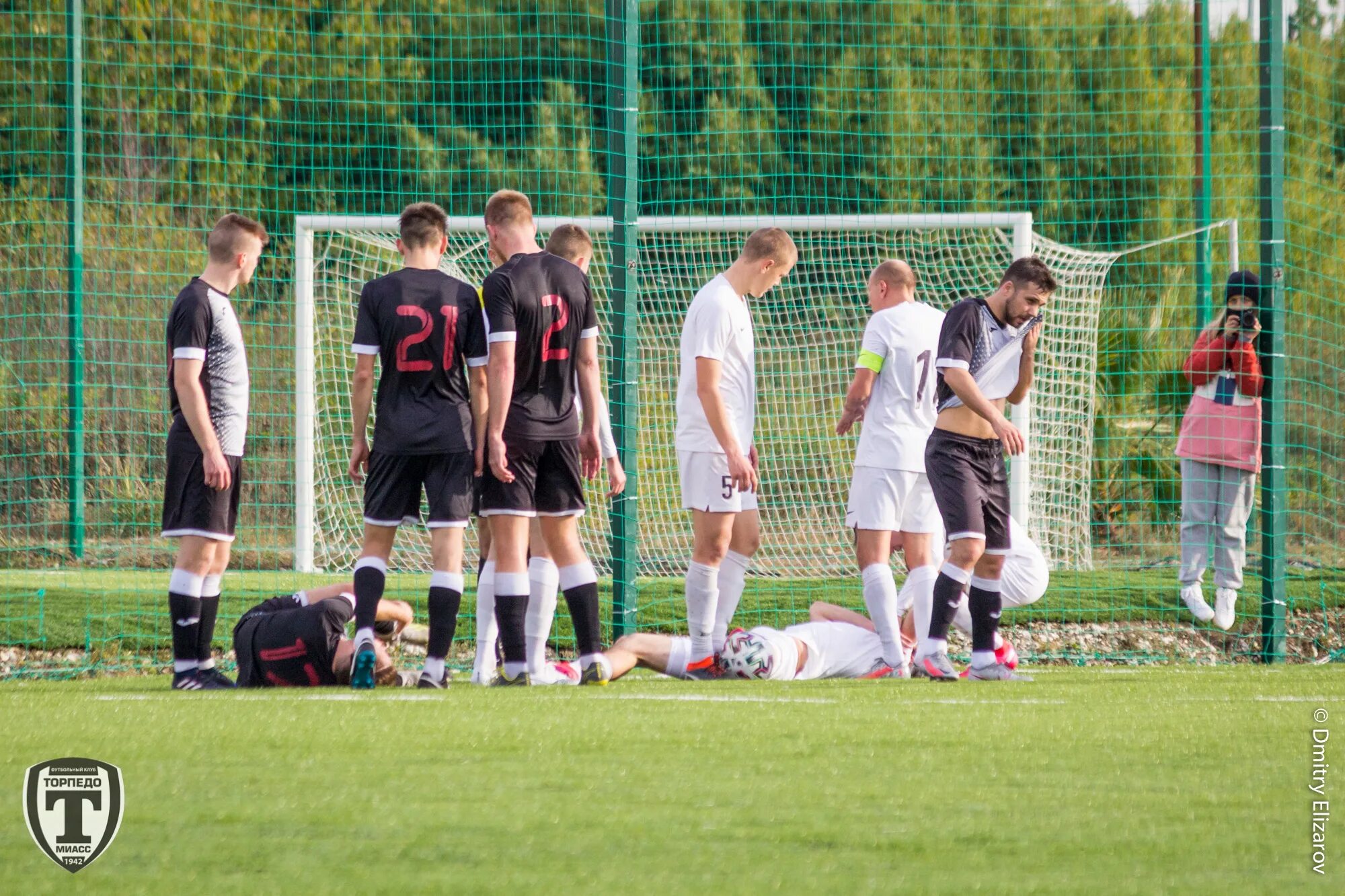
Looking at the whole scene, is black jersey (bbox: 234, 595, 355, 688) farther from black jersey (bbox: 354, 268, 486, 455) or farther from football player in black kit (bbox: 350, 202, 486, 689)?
black jersey (bbox: 354, 268, 486, 455)

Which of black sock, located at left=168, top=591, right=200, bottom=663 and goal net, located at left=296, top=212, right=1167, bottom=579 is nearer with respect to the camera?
black sock, located at left=168, top=591, right=200, bottom=663

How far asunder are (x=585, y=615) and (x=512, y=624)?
0.32 m

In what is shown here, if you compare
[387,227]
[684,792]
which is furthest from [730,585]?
[387,227]

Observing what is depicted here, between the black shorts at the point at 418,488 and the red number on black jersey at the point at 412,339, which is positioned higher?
the red number on black jersey at the point at 412,339

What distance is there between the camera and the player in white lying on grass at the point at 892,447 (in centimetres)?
638

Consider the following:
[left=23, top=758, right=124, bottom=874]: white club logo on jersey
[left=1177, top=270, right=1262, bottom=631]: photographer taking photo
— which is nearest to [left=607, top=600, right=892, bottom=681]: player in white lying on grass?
[left=1177, top=270, right=1262, bottom=631]: photographer taking photo

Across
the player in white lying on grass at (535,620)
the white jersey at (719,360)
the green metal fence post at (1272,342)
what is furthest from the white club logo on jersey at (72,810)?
the green metal fence post at (1272,342)

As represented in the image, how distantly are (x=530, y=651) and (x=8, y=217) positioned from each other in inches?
458

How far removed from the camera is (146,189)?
18391 millimetres

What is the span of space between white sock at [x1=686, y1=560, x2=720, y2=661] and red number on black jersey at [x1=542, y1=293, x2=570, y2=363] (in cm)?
112

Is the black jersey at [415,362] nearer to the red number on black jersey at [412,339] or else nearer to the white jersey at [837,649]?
the red number on black jersey at [412,339]

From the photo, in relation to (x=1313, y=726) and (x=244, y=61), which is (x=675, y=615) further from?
(x=244, y=61)

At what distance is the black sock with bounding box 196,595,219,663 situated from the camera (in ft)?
18.9

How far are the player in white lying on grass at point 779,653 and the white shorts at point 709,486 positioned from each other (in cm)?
54
